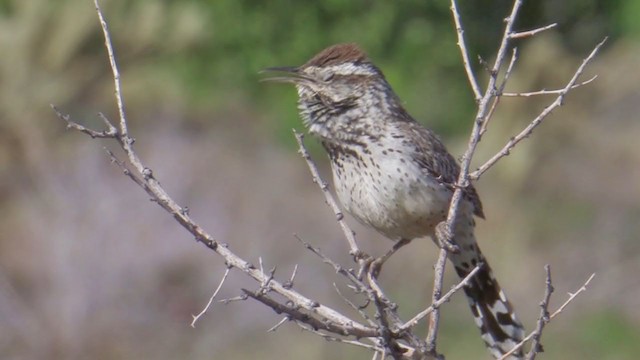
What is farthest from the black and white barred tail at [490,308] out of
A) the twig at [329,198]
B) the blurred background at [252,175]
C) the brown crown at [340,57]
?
the blurred background at [252,175]

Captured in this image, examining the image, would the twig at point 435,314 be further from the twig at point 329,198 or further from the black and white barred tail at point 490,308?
the black and white barred tail at point 490,308

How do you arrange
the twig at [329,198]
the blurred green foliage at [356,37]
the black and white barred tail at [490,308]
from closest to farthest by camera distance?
the twig at [329,198] < the black and white barred tail at [490,308] < the blurred green foliage at [356,37]

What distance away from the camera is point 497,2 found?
24.6 feet

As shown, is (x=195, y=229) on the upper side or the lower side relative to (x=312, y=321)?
upper

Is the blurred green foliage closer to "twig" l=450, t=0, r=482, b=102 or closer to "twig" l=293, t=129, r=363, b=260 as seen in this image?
"twig" l=293, t=129, r=363, b=260

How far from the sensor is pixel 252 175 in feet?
43.2

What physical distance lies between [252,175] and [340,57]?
8048 millimetres

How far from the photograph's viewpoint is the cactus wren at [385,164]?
4.82 m

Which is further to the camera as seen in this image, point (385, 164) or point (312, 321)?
point (385, 164)

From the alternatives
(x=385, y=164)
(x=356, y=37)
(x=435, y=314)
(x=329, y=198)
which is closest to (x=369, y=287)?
(x=435, y=314)

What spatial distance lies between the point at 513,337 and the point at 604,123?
7.76 m

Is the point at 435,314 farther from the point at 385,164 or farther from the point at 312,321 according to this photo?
the point at 385,164

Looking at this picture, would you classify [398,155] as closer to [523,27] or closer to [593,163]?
[523,27]

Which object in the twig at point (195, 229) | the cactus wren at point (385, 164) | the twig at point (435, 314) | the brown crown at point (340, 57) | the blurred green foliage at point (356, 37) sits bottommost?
the twig at point (435, 314)
